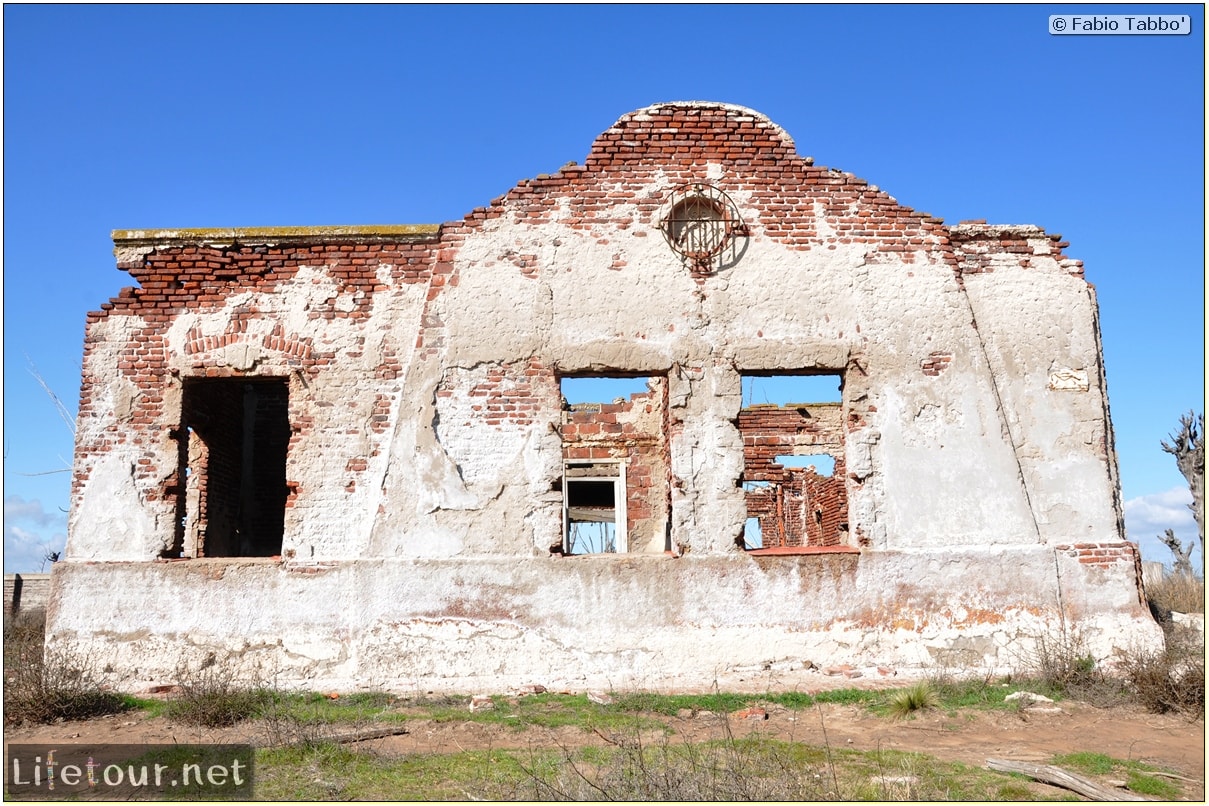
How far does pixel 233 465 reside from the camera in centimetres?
1117

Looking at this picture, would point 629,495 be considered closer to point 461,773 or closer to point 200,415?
point 200,415

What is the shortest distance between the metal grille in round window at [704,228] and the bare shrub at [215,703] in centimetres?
516

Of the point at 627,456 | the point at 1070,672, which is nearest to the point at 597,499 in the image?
the point at 627,456

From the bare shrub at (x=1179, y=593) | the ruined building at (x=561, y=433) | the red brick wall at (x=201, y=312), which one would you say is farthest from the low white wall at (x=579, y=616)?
the bare shrub at (x=1179, y=593)

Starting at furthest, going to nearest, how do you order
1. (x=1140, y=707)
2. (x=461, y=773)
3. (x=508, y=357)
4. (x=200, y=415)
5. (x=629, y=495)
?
(x=629, y=495) → (x=200, y=415) → (x=508, y=357) → (x=1140, y=707) → (x=461, y=773)

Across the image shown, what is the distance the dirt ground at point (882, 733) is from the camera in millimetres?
6352

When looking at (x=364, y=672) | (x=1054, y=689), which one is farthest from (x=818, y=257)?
(x=364, y=672)

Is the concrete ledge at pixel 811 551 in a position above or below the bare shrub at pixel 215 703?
above

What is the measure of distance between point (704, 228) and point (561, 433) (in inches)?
90.6

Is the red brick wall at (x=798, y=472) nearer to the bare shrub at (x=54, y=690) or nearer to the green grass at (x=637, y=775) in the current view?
the green grass at (x=637, y=775)

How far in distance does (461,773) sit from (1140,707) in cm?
515

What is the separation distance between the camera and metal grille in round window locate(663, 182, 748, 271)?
8.93 m

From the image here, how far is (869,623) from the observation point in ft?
27.3

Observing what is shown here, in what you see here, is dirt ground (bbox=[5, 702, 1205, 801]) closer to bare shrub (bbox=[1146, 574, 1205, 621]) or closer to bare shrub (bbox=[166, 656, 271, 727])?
bare shrub (bbox=[166, 656, 271, 727])
